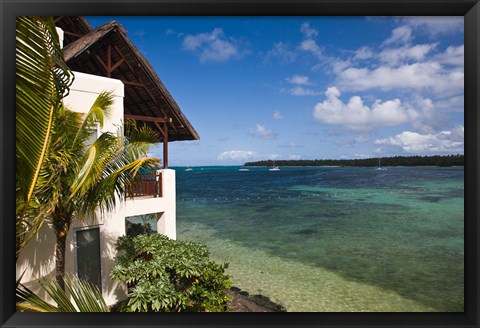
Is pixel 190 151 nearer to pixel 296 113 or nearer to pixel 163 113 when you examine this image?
pixel 163 113

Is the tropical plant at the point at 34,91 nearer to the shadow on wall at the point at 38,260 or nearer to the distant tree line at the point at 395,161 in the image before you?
the shadow on wall at the point at 38,260

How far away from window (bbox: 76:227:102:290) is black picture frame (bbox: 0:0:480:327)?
2.62 m

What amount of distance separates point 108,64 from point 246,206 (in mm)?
25974

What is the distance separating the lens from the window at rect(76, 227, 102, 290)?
14.3 ft

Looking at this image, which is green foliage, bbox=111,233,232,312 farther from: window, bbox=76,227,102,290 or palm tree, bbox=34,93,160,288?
palm tree, bbox=34,93,160,288

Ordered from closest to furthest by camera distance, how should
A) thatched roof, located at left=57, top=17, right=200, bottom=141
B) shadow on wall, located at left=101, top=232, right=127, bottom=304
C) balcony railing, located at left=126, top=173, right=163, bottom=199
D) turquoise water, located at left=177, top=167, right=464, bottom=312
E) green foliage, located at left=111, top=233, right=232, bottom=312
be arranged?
1. green foliage, located at left=111, top=233, right=232, bottom=312
2. shadow on wall, located at left=101, top=232, right=127, bottom=304
3. thatched roof, located at left=57, top=17, right=200, bottom=141
4. balcony railing, located at left=126, top=173, right=163, bottom=199
5. turquoise water, located at left=177, top=167, right=464, bottom=312

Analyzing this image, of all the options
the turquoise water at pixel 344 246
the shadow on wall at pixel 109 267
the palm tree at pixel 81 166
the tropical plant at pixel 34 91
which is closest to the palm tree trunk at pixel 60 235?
the palm tree at pixel 81 166

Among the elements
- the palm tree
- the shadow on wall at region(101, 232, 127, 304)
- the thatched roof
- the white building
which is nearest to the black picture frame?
the palm tree

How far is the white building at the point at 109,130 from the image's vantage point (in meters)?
3.98

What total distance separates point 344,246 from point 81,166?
49.0 ft

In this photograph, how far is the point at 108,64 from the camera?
518 centimetres

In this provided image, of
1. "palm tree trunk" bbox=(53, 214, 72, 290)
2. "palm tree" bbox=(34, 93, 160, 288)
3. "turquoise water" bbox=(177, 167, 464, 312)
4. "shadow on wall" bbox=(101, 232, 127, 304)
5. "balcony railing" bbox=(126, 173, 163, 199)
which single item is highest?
"palm tree" bbox=(34, 93, 160, 288)

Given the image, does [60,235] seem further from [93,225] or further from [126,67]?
[126,67]

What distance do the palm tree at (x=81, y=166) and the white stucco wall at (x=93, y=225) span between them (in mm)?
464
